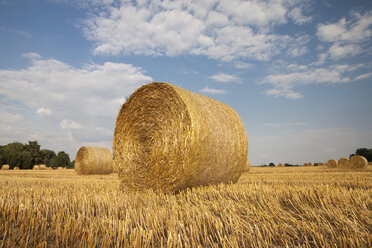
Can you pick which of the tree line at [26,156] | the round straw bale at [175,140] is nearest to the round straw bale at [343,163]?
the round straw bale at [175,140]

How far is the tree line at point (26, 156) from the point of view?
4125cm

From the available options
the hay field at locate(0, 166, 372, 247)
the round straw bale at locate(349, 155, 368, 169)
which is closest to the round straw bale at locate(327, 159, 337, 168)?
the round straw bale at locate(349, 155, 368, 169)

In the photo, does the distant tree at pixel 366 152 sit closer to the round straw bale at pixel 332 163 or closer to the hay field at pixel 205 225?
the round straw bale at pixel 332 163

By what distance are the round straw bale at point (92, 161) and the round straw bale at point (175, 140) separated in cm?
831

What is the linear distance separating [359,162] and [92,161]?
16.1m

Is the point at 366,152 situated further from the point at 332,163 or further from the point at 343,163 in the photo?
the point at 343,163

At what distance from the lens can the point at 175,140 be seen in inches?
197

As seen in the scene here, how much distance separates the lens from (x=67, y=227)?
254cm

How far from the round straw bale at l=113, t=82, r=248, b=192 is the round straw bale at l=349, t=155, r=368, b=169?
13870 millimetres

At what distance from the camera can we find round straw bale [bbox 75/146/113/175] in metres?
13.8

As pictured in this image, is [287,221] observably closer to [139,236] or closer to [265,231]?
[265,231]

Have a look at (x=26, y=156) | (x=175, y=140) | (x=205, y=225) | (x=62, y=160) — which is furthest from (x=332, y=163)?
(x=62, y=160)

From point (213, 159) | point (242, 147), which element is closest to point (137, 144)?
point (213, 159)

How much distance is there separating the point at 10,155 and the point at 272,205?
47871 mm
